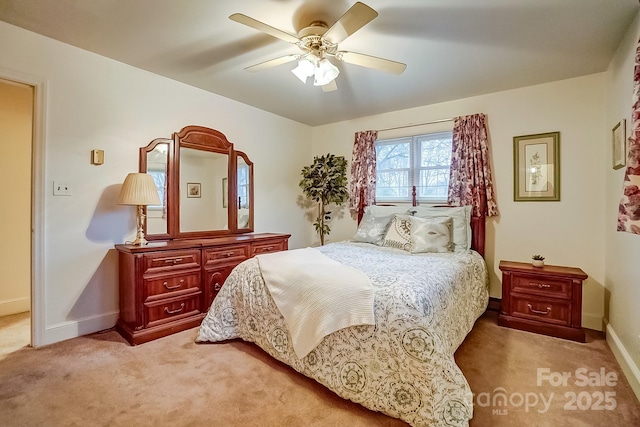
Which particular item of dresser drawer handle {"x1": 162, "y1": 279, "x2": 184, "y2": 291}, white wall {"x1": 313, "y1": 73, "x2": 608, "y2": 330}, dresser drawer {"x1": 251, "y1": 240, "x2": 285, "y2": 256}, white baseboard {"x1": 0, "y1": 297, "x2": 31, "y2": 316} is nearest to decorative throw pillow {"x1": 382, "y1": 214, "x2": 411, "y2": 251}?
white wall {"x1": 313, "y1": 73, "x2": 608, "y2": 330}

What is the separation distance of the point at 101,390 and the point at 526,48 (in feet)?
12.8

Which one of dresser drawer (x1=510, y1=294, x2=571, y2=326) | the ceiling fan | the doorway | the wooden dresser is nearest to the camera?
the ceiling fan

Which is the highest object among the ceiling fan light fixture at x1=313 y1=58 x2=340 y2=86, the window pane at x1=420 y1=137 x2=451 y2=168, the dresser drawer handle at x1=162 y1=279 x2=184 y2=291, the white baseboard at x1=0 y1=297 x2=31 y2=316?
the ceiling fan light fixture at x1=313 y1=58 x2=340 y2=86

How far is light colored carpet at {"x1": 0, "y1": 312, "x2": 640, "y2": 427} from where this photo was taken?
1.55 metres

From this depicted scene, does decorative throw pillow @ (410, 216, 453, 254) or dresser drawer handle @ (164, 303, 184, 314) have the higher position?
decorative throw pillow @ (410, 216, 453, 254)

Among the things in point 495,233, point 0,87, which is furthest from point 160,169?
point 495,233

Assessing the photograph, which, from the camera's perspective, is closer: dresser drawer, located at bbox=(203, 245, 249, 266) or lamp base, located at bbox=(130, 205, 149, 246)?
lamp base, located at bbox=(130, 205, 149, 246)

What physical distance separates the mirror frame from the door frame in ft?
2.36

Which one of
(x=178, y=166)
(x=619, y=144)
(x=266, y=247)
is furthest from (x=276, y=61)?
(x=619, y=144)

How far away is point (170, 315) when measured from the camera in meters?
2.61

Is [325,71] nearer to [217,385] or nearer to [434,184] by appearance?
[434,184]

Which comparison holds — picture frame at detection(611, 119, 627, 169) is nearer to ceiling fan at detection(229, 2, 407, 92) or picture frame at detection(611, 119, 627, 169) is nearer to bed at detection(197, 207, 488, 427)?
bed at detection(197, 207, 488, 427)

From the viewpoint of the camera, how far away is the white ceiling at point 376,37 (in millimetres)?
1905

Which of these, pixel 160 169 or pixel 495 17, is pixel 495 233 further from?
pixel 160 169
